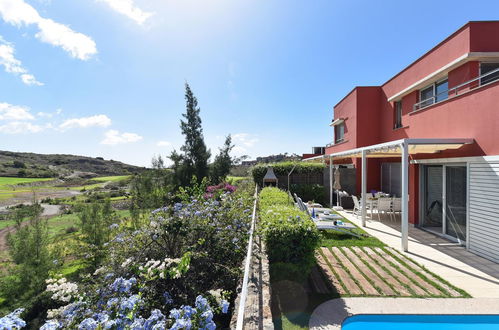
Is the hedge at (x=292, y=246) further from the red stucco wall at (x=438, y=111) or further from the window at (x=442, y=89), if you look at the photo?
the window at (x=442, y=89)

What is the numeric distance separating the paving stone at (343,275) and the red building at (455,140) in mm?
2363

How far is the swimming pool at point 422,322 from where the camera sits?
356 cm

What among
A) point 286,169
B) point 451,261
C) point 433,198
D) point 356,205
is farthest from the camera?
point 286,169

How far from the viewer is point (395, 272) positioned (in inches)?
201

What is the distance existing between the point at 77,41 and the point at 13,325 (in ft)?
34.0

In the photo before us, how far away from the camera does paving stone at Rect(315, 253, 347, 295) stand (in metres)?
4.40

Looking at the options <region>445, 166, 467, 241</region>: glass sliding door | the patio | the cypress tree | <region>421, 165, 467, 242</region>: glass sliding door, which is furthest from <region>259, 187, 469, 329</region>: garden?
the cypress tree

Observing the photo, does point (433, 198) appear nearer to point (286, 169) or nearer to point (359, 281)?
point (359, 281)

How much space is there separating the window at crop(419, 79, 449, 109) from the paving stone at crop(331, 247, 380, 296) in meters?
7.08

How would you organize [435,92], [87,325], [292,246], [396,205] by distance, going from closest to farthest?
[87,325]
[292,246]
[435,92]
[396,205]

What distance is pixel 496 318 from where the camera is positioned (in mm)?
3604

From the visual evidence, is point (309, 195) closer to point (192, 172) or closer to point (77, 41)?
point (192, 172)

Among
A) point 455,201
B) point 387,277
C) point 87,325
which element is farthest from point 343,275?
point 455,201

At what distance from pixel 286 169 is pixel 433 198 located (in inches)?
351
